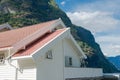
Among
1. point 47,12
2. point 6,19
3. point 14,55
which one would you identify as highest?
point 47,12

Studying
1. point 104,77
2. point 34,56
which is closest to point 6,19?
point 104,77

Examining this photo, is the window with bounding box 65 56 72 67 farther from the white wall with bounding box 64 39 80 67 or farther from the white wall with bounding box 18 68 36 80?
the white wall with bounding box 18 68 36 80

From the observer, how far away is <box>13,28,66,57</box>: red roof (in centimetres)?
2339

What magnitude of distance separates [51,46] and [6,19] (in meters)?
116

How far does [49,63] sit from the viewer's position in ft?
80.9

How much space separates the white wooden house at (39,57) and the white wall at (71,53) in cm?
27

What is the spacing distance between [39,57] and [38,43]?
241cm

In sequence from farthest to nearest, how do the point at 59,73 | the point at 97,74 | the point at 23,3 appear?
1. the point at 23,3
2. the point at 97,74
3. the point at 59,73

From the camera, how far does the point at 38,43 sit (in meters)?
25.3

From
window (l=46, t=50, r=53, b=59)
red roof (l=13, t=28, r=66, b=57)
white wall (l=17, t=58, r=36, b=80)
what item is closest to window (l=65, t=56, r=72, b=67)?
red roof (l=13, t=28, r=66, b=57)

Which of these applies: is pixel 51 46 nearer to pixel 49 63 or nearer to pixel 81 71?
pixel 49 63

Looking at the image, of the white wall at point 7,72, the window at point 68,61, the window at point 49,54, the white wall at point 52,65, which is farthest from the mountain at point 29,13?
the window at point 49,54

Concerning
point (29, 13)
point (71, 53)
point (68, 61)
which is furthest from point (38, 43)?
point (29, 13)

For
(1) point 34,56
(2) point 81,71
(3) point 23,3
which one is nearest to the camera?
(1) point 34,56
